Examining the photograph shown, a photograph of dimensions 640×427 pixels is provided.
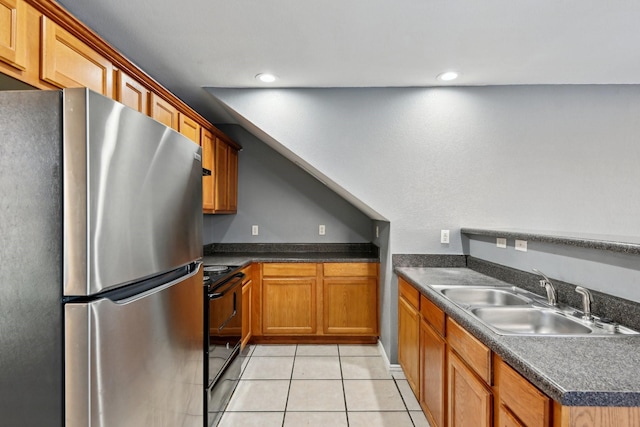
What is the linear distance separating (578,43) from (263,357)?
3.27m

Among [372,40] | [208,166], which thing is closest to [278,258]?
[208,166]

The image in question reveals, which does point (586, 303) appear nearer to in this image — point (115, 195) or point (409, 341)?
point (409, 341)

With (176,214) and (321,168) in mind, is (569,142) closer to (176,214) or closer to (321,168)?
(321,168)

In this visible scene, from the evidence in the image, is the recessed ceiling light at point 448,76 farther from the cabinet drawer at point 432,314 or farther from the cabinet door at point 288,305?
the cabinet door at point 288,305

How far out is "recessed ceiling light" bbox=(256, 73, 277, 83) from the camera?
2.49 metres

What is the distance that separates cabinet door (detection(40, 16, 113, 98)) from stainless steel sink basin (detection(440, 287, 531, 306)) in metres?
2.17

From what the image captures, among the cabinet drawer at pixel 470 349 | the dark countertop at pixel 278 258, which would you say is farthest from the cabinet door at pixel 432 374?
the dark countertop at pixel 278 258

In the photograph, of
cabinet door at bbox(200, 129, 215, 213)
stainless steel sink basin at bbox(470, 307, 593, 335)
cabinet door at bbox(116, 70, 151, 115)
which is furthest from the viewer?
cabinet door at bbox(200, 129, 215, 213)

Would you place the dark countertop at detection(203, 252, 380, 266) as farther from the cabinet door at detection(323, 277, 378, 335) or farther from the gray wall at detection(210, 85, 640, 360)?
the gray wall at detection(210, 85, 640, 360)

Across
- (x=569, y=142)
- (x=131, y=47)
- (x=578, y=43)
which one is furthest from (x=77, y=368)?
(x=569, y=142)

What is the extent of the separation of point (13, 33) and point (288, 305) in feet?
8.87

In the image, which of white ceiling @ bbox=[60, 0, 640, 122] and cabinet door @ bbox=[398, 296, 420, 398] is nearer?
white ceiling @ bbox=[60, 0, 640, 122]

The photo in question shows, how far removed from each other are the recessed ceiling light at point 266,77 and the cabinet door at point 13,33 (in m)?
1.45

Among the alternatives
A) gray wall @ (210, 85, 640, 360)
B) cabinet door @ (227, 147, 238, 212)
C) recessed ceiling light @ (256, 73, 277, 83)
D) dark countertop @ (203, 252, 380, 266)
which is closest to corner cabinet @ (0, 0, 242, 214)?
recessed ceiling light @ (256, 73, 277, 83)
